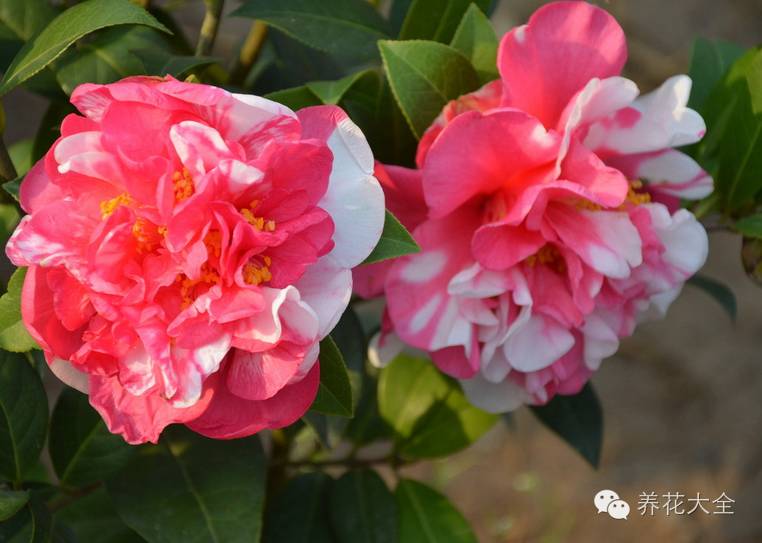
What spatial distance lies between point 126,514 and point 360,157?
0.32m

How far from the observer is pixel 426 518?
94 cm

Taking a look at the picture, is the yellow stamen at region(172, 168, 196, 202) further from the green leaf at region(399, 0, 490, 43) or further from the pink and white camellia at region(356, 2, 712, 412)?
the green leaf at region(399, 0, 490, 43)

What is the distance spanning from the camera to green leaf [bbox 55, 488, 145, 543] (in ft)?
2.63

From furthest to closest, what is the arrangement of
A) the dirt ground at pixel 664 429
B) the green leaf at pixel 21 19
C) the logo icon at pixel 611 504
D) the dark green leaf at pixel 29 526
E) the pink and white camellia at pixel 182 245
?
the dirt ground at pixel 664 429 → the logo icon at pixel 611 504 → the green leaf at pixel 21 19 → the dark green leaf at pixel 29 526 → the pink and white camellia at pixel 182 245

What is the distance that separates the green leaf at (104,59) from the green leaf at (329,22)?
0.08 meters

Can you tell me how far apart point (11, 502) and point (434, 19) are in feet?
1.51

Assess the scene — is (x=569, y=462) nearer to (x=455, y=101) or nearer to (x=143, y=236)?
(x=455, y=101)

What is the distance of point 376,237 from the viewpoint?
550 millimetres

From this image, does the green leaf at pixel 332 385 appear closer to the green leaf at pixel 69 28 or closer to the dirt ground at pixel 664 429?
the green leaf at pixel 69 28

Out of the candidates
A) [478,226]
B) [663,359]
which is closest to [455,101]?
[478,226]

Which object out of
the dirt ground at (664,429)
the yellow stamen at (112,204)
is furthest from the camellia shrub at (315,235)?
the dirt ground at (664,429)

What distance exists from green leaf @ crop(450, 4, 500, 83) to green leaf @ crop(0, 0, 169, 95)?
8.7 inches

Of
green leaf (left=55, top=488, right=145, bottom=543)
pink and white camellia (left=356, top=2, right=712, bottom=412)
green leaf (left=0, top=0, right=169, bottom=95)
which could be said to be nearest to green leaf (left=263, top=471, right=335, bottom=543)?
green leaf (left=55, top=488, right=145, bottom=543)

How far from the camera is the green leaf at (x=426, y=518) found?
915 mm
